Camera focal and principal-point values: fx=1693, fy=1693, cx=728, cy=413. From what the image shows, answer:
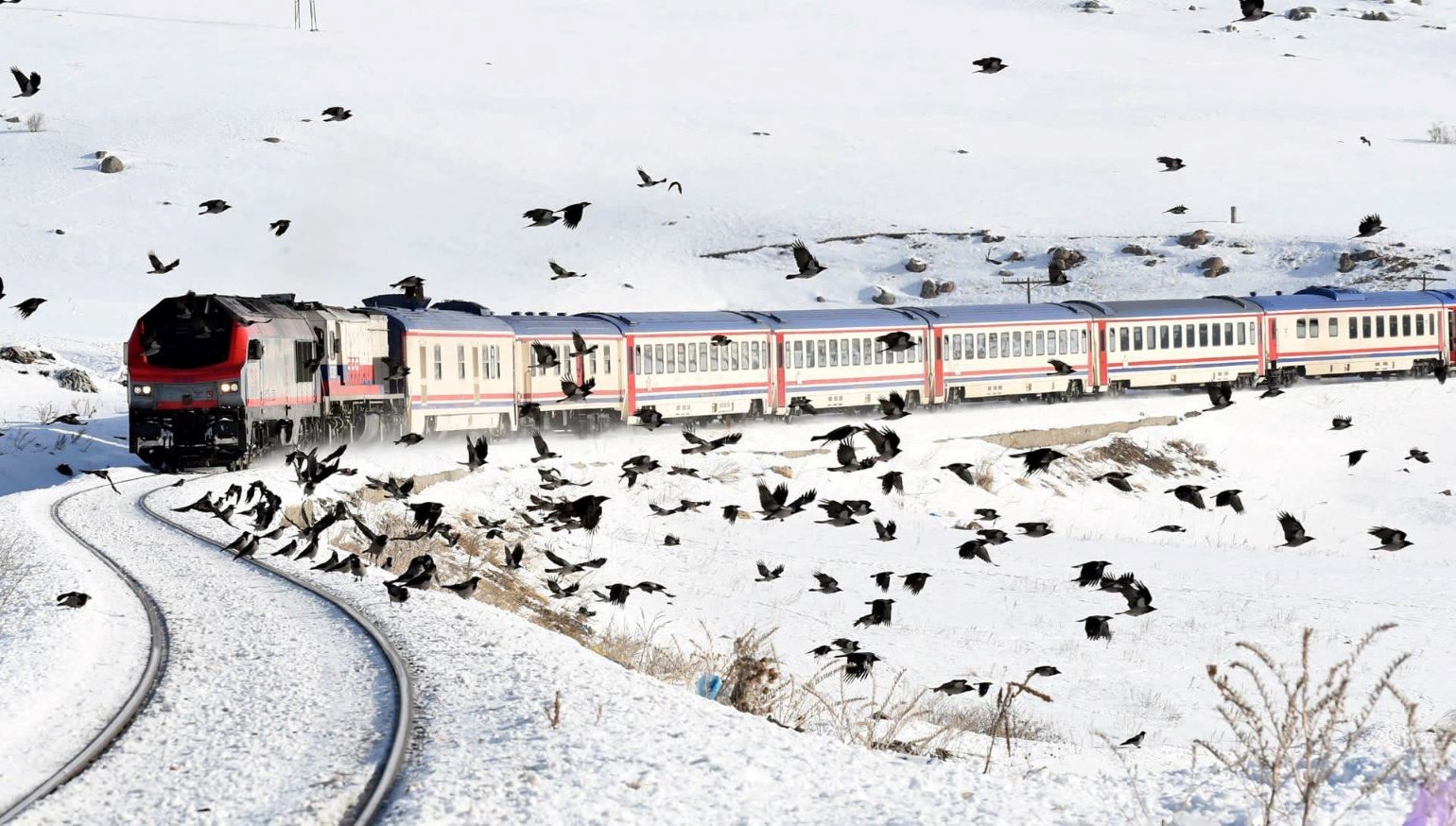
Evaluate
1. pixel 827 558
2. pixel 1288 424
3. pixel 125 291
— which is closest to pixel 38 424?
pixel 827 558

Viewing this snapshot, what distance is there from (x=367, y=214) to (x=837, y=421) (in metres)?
58.4

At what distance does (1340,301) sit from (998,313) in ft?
42.3

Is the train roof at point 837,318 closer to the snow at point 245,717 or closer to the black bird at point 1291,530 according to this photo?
the snow at point 245,717

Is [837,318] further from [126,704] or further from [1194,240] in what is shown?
[1194,240]

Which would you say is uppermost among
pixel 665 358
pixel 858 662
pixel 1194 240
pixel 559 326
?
pixel 1194 240

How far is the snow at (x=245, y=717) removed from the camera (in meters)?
9.24

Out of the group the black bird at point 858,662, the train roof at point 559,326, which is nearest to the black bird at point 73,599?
the black bird at point 858,662

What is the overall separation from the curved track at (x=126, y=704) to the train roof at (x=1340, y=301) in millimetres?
41229

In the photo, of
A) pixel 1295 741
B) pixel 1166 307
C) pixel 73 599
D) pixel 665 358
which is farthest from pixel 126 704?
pixel 1166 307

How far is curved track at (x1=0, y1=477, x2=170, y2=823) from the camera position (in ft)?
31.2

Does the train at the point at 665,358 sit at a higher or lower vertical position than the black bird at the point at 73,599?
higher

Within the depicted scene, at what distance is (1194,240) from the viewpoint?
293 feet

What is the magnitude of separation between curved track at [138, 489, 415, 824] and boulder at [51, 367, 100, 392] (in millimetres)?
30250

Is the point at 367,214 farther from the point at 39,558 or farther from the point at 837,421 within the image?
the point at 39,558
